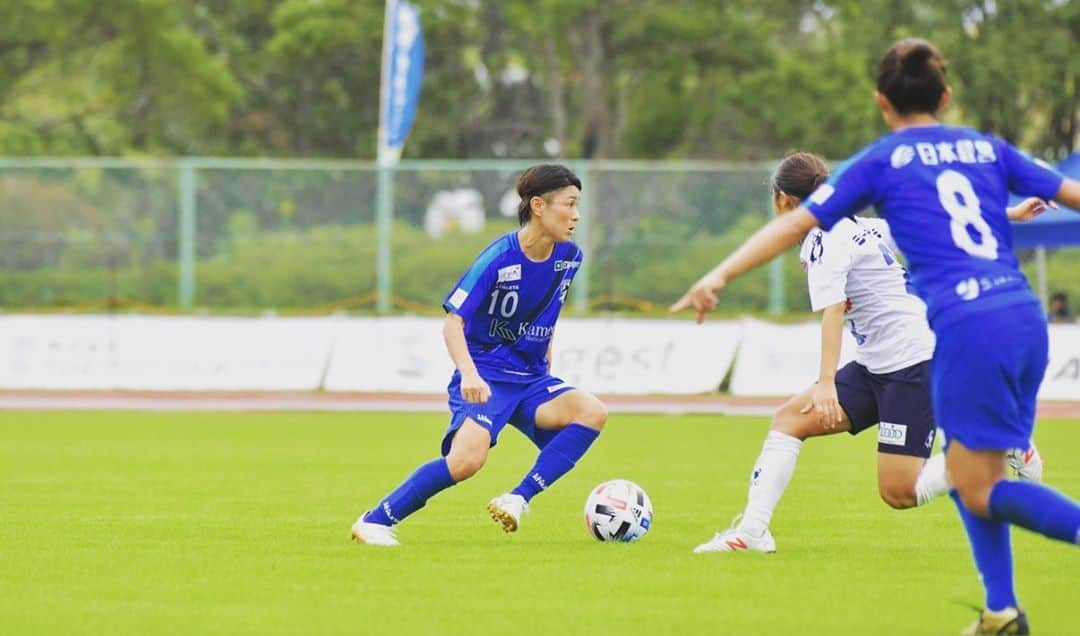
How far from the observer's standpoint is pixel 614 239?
1083 inches

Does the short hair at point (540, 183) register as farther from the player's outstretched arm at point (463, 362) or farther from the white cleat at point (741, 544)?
the white cleat at point (741, 544)

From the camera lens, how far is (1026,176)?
647cm

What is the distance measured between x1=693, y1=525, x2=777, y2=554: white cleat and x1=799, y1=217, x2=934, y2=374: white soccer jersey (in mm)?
942

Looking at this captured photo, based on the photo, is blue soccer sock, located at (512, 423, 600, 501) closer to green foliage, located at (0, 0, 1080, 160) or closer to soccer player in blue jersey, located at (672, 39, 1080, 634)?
soccer player in blue jersey, located at (672, 39, 1080, 634)

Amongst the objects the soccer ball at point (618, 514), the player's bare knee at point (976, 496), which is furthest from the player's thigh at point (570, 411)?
the player's bare knee at point (976, 496)

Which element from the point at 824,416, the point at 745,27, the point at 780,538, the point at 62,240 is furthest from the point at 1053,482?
the point at 745,27

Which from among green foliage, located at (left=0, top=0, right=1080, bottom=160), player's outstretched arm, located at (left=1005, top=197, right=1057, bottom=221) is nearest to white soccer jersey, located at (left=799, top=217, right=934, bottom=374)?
player's outstretched arm, located at (left=1005, top=197, right=1057, bottom=221)

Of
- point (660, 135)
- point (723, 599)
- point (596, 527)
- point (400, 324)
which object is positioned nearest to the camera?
point (723, 599)

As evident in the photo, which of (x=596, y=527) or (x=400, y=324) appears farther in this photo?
(x=400, y=324)

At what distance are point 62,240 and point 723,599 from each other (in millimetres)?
22517

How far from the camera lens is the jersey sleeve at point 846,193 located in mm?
6305

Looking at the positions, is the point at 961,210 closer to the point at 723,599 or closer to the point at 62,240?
the point at 723,599

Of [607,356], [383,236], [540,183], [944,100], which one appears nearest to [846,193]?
[944,100]

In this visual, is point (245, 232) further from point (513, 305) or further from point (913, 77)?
point (913, 77)
